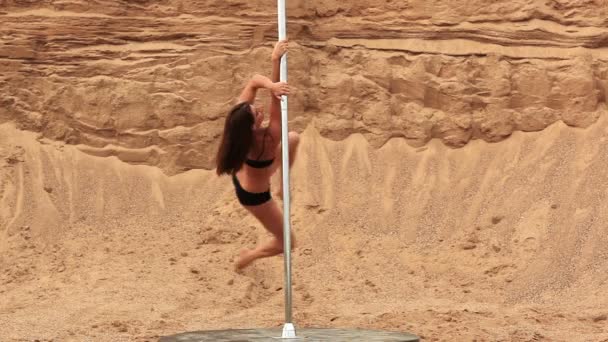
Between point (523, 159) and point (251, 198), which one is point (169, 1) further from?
point (251, 198)

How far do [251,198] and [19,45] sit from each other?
8.18 metres

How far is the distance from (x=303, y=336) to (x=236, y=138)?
5.51 feet

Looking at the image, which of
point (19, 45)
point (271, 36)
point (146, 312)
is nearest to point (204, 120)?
point (271, 36)

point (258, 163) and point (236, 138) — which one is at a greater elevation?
point (236, 138)

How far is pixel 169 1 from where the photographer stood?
719 inches

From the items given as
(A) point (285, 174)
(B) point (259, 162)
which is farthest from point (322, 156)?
(A) point (285, 174)

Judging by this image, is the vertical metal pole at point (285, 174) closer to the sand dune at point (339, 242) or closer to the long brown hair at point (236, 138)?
the long brown hair at point (236, 138)

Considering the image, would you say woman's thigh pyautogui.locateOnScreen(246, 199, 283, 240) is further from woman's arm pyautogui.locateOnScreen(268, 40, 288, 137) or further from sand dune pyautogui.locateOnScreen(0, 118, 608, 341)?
sand dune pyautogui.locateOnScreen(0, 118, 608, 341)

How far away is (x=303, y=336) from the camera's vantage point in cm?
1058

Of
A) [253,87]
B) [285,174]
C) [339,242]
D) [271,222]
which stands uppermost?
[253,87]

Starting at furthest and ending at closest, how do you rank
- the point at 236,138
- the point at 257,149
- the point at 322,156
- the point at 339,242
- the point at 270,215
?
the point at 322,156
the point at 339,242
the point at 270,215
the point at 257,149
the point at 236,138

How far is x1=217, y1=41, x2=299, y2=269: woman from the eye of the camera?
10.1 metres

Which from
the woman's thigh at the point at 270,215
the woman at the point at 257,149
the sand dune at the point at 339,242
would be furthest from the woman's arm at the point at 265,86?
the sand dune at the point at 339,242

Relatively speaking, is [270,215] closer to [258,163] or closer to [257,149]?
[258,163]
